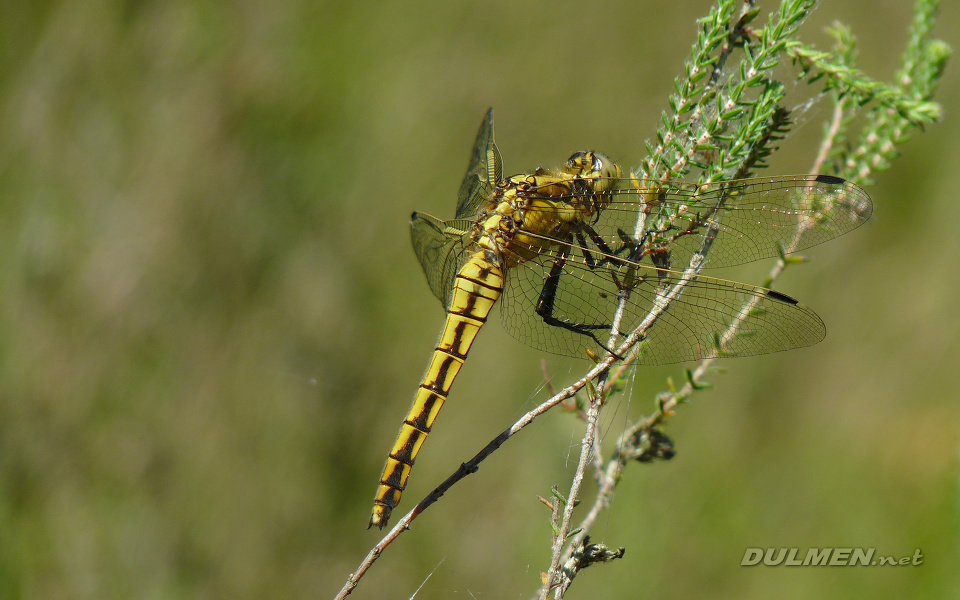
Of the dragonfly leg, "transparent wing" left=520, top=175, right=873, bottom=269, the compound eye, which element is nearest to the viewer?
"transparent wing" left=520, top=175, right=873, bottom=269

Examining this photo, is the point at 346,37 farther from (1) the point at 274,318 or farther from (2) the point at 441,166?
(1) the point at 274,318

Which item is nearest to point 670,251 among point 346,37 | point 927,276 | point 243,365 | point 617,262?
point 617,262

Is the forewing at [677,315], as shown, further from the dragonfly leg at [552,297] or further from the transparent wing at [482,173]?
the transparent wing at [482,173]

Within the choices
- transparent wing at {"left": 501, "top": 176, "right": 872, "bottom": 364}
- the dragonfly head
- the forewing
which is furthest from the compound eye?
the forewing

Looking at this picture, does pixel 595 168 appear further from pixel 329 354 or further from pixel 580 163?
pixel 329 354

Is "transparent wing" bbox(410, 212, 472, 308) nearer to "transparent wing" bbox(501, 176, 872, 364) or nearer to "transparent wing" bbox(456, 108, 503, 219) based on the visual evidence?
"transparent wing" bbox(456, 108, 503, 219)

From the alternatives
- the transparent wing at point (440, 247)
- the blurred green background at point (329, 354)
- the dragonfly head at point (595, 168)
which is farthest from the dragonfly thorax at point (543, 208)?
the blurred green background at point (329, 354)
